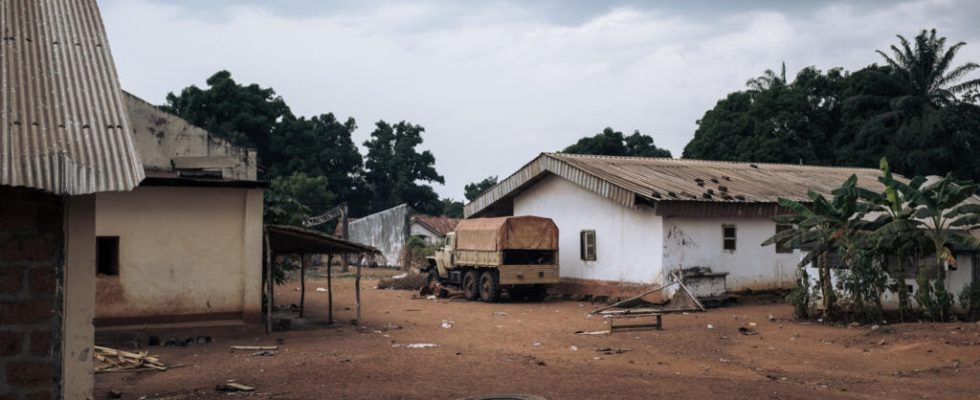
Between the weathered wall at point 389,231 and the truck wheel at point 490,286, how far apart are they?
21.0 metres

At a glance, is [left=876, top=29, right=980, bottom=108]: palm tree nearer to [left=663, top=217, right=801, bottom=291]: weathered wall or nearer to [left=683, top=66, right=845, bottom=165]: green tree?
[left=683, top=66, right=845, bottom=165]: green tree

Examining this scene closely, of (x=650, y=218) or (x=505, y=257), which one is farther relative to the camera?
(x=505, y=257)

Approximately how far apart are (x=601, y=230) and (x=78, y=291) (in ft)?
64.5

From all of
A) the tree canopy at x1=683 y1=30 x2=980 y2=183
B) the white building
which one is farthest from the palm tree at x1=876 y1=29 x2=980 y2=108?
the white building

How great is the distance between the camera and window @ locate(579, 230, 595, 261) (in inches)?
1048

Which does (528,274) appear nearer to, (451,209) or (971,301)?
(971,301)

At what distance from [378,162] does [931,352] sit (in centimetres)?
5312

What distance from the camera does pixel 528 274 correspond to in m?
25.1

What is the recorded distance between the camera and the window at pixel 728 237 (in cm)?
A: 2525

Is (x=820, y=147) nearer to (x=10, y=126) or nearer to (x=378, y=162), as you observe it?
(x=378, y=162)

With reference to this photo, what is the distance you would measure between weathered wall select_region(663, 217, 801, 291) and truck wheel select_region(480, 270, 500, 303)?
4.88 metres

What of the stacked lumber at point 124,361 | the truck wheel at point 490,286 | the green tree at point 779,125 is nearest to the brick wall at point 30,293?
the stacked lumber at point 124,361

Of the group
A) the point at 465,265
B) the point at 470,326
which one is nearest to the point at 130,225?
the point at 470,326

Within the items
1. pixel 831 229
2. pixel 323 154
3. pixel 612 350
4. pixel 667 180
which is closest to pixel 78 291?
pixel 612 350
